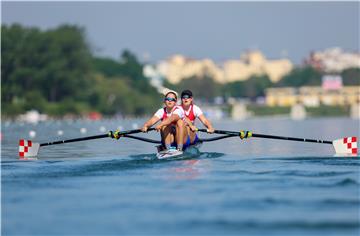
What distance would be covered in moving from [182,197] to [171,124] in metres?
6.20

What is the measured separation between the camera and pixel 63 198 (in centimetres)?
1461

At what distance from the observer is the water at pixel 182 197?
484 inches

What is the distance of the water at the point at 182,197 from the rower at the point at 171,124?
54cm

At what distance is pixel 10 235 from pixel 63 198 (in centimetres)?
274

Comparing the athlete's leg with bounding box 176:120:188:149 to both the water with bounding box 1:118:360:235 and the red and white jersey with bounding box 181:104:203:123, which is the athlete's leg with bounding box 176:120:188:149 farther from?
the red and white jersey with bounding box 181:104:203:123

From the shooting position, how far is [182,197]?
47.6 feet

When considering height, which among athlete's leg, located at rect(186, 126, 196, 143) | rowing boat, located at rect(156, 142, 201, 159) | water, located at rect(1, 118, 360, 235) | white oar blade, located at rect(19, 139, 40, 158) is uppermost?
athlete's leg, located at rect(186, 126, 196, 143)

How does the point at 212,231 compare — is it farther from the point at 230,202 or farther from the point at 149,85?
the point at 149,85

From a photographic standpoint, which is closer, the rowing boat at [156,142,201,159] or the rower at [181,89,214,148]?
the rowing boat at [156,142,201,159]

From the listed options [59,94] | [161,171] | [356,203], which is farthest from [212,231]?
[59,94]

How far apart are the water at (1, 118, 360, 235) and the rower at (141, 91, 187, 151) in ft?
1.77

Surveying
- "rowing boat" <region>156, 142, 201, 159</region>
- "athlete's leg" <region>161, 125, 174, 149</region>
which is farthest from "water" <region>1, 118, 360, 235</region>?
"athlete's leg" <region>161, 125, 174, 149</region>

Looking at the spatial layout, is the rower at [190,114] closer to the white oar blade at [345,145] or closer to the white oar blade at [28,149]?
the white oar blade at [345,145]

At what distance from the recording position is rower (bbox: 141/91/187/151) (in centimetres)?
2022
